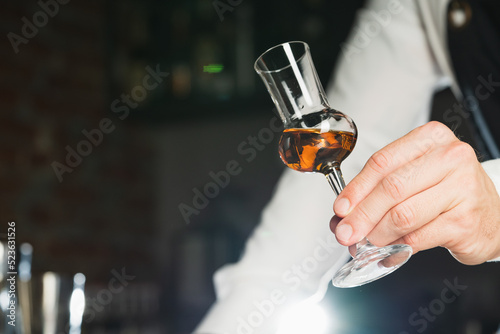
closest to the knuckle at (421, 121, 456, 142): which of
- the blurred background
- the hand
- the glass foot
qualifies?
the hand

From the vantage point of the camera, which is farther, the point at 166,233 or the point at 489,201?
the point at 166,233

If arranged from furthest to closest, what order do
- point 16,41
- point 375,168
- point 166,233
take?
point 166,233, point 16,41, point 375,168

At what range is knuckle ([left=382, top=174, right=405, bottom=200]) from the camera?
517 millimetres

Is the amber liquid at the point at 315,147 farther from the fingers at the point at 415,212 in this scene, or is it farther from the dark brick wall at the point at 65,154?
the dark brick wall at the point at 65,154

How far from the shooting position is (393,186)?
0.52 meters

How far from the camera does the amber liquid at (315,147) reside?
1.83 ft

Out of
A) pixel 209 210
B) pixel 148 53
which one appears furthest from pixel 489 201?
pixel 148 53

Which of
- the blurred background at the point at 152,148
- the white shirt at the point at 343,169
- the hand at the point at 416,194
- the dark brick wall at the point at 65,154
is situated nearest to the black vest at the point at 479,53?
the white shirt at the point at 343,169

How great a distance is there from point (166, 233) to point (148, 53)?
0.89 metres

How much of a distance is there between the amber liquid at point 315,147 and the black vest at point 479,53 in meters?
0.42

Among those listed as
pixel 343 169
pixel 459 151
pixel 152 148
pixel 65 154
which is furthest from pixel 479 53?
pixel 152 148

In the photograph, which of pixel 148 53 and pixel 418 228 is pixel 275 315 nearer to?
pixel 418 228

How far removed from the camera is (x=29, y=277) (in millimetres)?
738

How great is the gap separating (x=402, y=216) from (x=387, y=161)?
0.05 meters
